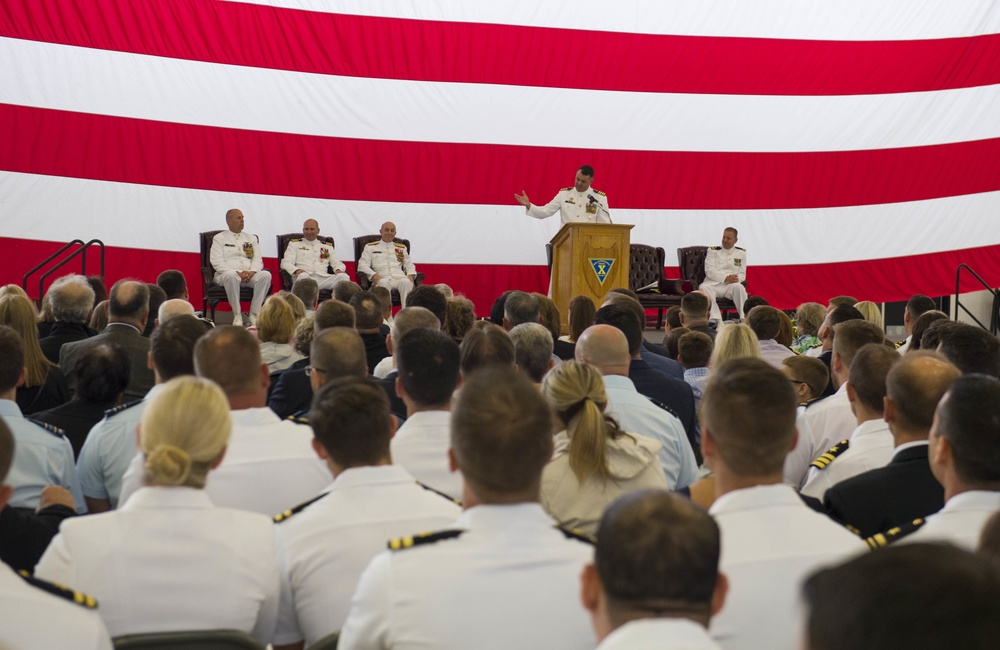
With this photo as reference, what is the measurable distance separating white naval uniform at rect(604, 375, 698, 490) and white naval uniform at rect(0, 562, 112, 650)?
1767mm

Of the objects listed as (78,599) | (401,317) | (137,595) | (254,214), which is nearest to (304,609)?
(137,595)

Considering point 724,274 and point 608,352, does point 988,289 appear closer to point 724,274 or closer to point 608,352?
point 724,274

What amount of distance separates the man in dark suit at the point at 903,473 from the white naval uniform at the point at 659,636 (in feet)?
3.83

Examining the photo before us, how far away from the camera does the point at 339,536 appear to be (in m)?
1.83

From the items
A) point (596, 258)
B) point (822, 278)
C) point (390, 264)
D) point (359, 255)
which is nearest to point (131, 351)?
point (596, 258)

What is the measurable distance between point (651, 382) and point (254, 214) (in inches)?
224

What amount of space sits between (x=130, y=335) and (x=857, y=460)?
9.00ft

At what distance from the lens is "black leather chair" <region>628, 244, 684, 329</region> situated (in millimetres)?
8586

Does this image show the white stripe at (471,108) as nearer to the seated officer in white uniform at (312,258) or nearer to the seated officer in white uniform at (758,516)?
the seated officer in white uniform at (312,258)

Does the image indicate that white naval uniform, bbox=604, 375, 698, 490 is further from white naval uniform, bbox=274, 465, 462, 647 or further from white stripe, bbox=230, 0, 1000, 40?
white stripe, bbox=230, 0, 1000, 40

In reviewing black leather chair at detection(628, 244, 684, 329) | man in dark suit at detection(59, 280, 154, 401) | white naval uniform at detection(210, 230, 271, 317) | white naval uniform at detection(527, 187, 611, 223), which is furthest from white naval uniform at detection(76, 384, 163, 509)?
black leather chair at detection(628, 244, 684, 329)

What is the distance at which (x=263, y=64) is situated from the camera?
8.39 metres

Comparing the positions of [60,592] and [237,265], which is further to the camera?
[237,265]

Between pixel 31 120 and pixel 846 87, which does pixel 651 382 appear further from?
pixel 846 87
